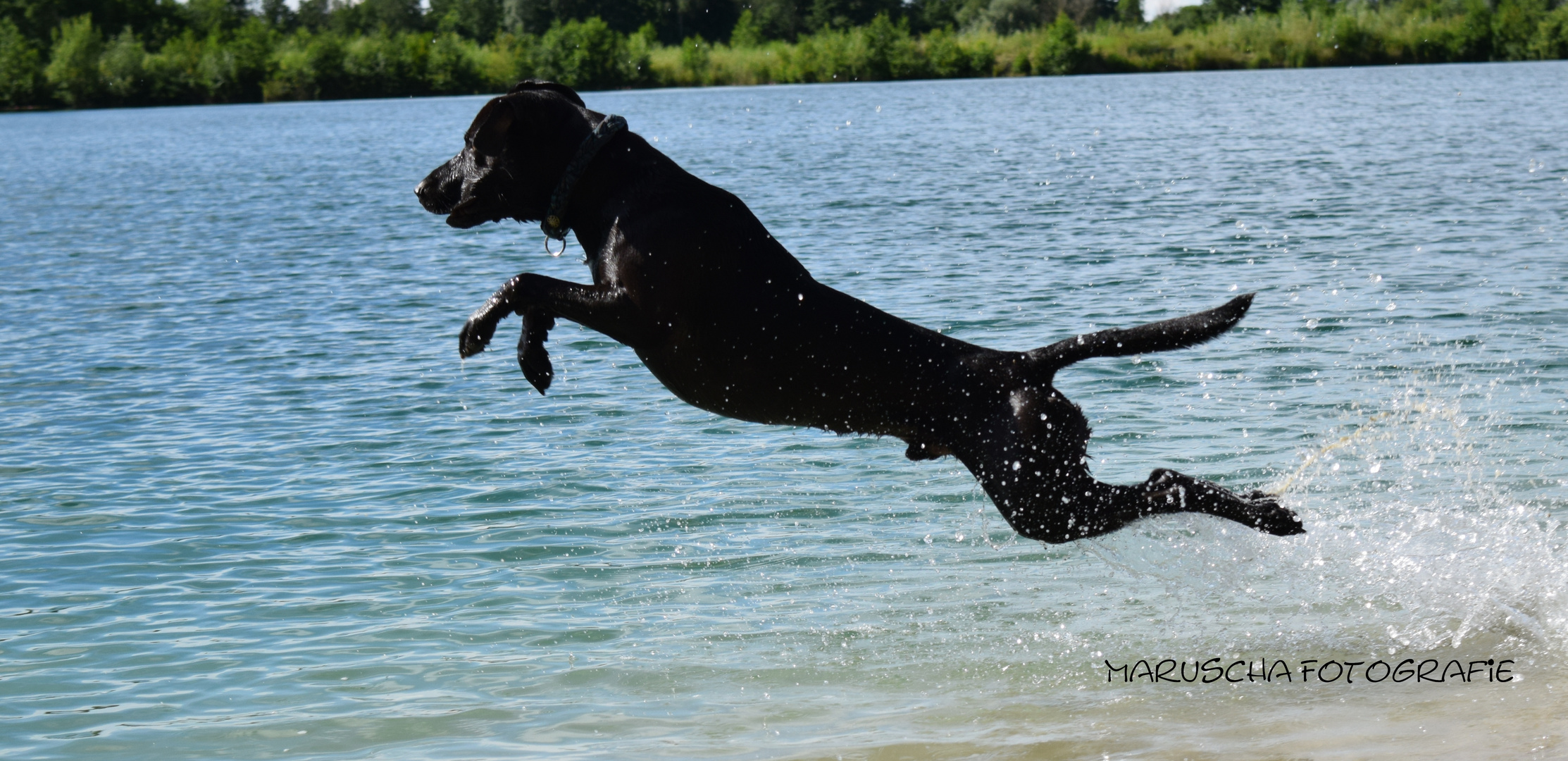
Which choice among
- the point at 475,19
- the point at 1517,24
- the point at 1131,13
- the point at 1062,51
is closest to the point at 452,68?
the point at 475,19

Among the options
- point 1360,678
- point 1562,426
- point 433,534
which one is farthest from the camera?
point 1562,426

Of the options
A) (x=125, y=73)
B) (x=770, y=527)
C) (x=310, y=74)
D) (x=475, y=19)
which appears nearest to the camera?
(x=770, y=527)

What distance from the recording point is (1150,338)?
181 inches

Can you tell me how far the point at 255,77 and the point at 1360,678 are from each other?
244ft

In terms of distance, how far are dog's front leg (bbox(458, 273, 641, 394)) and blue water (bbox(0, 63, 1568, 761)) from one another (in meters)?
1.33

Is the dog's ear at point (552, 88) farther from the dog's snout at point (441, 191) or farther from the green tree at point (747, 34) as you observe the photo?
the green tree at point (747, 34)

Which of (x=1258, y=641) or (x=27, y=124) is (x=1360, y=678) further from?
(x=27, y=124)

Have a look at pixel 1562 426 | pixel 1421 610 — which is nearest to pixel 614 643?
pixel 1421 610

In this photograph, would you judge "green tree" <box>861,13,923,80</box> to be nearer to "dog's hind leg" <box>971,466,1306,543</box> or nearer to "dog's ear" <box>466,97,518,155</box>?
"dog's ear" <box>466,97,518,155</box>

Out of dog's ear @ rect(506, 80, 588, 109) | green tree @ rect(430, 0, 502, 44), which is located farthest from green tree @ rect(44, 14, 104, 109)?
dog's ear @ rect(506, 80, 588, 109)

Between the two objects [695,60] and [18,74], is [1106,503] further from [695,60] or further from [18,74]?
[18,74]

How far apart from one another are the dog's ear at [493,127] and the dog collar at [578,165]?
24cm

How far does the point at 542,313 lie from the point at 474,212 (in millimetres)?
547

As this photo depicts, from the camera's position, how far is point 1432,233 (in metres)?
15.5
